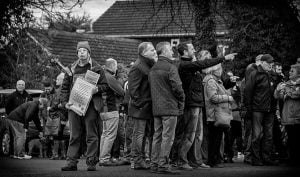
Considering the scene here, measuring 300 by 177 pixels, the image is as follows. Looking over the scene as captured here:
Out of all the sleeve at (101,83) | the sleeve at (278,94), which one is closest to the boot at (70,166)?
the sleeve at (101,83)

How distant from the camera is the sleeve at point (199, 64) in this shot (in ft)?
44.5

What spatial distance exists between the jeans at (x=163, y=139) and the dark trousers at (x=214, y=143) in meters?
2.03

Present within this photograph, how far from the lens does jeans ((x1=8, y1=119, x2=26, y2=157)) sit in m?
19.2

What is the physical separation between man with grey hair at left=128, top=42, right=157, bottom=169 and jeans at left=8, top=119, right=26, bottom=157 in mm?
6121

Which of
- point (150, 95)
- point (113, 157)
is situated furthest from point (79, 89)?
point (113, 157)

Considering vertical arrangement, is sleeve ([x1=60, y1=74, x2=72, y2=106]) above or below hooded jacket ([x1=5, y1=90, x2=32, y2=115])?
above

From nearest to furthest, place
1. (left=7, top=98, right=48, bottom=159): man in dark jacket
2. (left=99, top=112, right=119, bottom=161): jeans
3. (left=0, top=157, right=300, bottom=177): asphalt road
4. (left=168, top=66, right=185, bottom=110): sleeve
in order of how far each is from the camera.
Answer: (left=0, top=157, right=300, bottom=177): asphalt road, (left=168, top=66, right=185, bottom=110): sleeve, (left=99, top=112, right=119, bottom=161): jeans, (left=7, top=98, right=48, bottom=159): man in dark jacket

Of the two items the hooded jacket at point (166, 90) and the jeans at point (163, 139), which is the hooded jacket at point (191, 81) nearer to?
the hooded jacket at point (166, 90)

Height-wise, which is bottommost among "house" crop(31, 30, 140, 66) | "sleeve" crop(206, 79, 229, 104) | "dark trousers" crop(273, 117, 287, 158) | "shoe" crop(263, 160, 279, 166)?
"shoe" crop(263, 160, 279, 166)

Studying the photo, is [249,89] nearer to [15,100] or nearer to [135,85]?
[135,85]

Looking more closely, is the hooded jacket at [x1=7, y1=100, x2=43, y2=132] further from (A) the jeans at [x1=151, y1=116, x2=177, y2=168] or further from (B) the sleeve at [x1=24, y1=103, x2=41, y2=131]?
(A) the jeans at [x1=151, y1=116, x2=177, y2=168]

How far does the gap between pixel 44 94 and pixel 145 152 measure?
5.64m

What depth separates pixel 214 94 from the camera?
1467 centimetres

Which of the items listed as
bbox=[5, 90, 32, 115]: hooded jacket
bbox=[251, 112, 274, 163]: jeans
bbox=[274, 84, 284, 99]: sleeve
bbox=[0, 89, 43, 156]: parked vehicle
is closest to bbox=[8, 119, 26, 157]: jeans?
bbox=[0, 89, 43, 156]: parked vehicle
